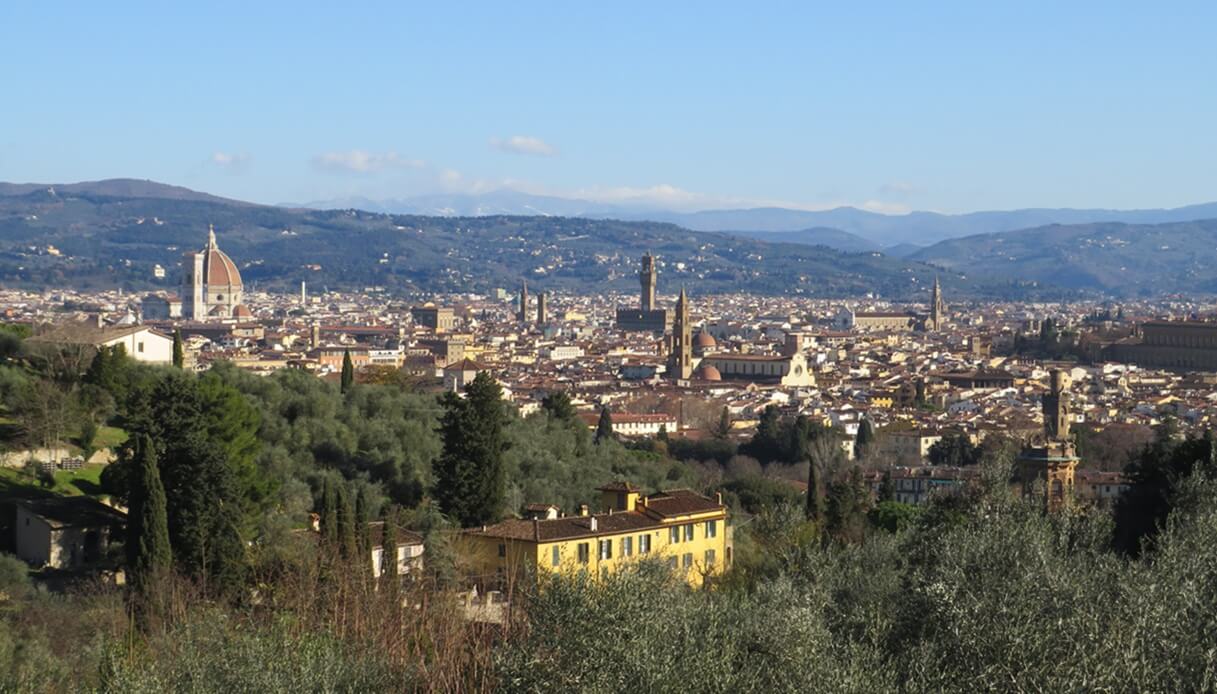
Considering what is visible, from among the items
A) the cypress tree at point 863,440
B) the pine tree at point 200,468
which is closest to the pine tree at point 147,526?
the pine tree at point 200,468

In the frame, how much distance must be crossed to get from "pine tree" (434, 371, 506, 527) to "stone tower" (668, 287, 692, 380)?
46552 millimetres

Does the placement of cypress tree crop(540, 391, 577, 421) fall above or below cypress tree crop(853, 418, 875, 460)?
above

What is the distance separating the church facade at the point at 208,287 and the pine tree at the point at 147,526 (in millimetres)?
91605

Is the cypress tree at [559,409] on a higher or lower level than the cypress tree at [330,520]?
lower

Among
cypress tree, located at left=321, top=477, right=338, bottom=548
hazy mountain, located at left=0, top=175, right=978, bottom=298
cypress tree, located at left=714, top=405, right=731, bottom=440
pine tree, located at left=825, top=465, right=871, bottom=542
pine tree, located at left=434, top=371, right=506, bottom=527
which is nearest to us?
cypress tree, located at left=321, top=477, right=338, bottom=548

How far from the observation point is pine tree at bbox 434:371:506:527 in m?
19.4

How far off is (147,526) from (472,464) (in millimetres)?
4707

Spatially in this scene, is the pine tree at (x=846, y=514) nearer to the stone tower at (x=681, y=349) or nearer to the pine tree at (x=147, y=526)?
the pine tree at (x=147, y=526)

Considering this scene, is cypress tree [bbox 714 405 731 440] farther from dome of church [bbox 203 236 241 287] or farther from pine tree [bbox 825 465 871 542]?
dome of church [bbox 203 236 241 287]

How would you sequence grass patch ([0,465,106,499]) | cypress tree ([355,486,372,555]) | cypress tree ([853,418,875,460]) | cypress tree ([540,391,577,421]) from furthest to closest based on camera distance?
cypress tree ([853,418,875,460]) < cypress tree ([540,391,577,421]) < grass patch ([0,465,106,499]) < cypress tree ([355,486,372,555])

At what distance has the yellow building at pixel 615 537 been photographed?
56.7 feet

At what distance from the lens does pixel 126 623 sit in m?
14.2

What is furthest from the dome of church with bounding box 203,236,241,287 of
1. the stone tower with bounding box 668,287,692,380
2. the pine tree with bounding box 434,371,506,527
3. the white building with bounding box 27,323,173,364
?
→ the pine tree with bounding box 434,371,506,527

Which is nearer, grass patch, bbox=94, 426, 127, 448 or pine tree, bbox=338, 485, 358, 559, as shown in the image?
pine tree, bbox=338, 485, 358, 559
